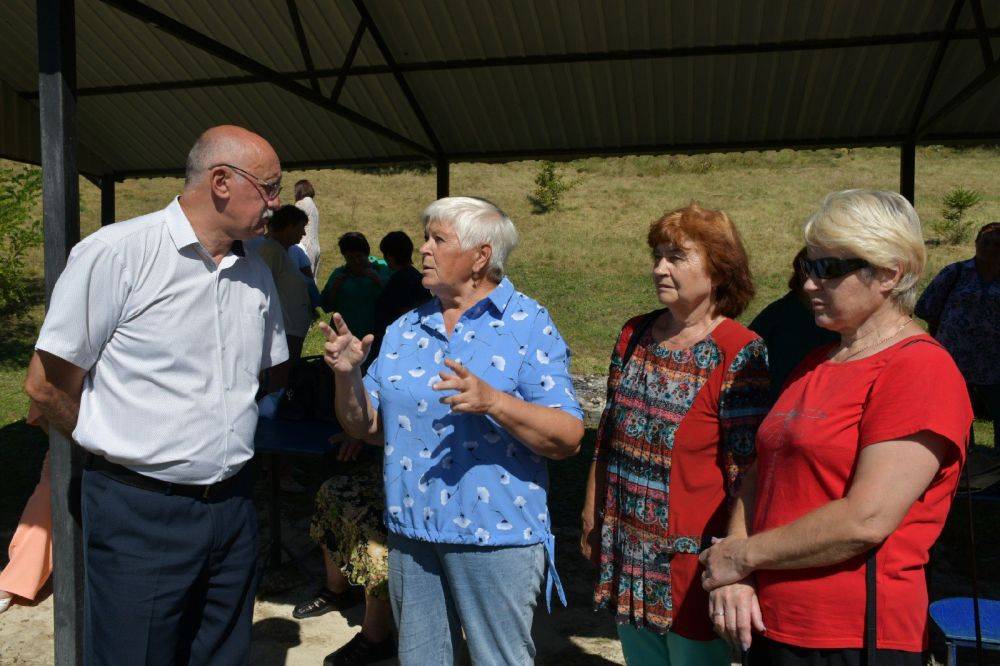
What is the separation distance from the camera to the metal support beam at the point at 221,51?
3.26 m

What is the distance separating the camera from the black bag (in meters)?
4.34

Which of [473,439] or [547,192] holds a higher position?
[547,192]

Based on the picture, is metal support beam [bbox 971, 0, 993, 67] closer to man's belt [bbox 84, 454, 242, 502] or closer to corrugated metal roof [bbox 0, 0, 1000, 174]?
corrugated metal roof [bbox 0, 0, 1000, 174]

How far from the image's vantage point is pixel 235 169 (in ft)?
7.20

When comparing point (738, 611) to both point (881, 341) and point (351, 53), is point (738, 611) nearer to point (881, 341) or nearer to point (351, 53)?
point (881, 341)

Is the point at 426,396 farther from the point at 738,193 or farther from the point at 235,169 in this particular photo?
the point at 738,193

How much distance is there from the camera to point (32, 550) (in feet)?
10.1

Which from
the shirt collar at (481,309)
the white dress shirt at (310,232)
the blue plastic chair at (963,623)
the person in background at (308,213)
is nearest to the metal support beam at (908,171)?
the blue plastic chair at (963,623)

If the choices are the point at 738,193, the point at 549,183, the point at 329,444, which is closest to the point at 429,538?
the point at 329,444

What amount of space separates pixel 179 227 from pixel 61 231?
0.81m

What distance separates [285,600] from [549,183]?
2478cm

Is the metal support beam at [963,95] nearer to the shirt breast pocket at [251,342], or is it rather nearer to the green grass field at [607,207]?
the shirt breast pocket at [251,342]

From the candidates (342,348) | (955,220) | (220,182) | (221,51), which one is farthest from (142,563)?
(955,220)

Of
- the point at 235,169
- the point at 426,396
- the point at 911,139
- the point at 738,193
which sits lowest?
the point at 426,396
